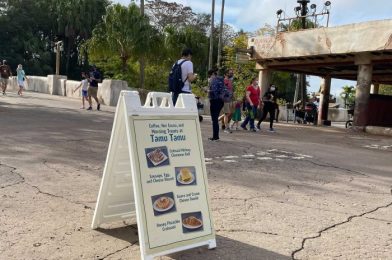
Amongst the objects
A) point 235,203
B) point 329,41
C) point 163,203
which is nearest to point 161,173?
point 163,203

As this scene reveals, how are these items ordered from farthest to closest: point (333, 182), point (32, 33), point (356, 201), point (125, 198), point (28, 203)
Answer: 1. point (32, 33)
2. point (333, 182)
3. point (356, 201)
4. point (28, 203)
5. point (125, 198)

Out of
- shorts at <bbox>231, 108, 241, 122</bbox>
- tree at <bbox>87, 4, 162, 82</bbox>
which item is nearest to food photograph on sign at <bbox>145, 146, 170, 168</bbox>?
shorts at <bbox>231, 108, 241, 122</bbox>

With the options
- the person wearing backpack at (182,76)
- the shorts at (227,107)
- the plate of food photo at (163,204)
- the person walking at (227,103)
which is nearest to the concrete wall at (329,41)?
the person walking at (227,103)

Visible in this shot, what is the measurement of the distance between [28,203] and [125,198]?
123cm

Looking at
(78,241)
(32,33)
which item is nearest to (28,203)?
(78,241)

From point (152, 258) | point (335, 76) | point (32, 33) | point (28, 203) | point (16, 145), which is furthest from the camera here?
point (32, 33)

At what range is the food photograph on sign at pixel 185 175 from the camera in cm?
356

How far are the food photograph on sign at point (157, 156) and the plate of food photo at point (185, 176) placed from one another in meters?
0.15

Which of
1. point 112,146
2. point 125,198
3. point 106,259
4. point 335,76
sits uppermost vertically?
point 335,76

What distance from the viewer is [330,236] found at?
4199 millimetres

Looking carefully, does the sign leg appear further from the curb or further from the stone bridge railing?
the stone bridge railing

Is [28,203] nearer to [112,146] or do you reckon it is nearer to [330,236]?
[112,146]

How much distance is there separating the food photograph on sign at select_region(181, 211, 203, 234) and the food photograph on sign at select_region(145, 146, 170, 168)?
0.44 m

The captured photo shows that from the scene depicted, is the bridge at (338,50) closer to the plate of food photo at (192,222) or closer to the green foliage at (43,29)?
the plate of food photo at (192,222)
